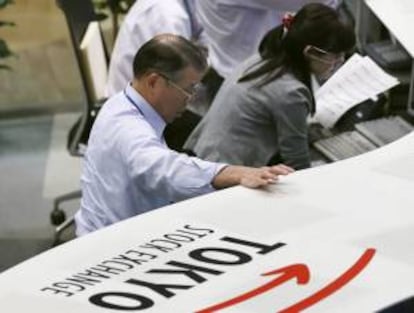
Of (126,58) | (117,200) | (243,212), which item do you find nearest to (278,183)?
(243,212)

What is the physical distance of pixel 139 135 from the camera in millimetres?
2363

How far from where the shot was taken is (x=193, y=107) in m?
3.48

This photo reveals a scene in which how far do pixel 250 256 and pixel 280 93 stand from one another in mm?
937

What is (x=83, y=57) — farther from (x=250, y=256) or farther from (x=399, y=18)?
(x=250, y=256)

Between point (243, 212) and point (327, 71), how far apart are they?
34.6 inches

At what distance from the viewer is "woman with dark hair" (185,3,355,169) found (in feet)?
8.87

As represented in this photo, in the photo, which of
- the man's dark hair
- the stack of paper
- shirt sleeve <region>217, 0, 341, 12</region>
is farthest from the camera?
shirt sleeve <region>217, 0, 341, 12</region>

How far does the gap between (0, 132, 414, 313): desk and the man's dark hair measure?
1.50ft

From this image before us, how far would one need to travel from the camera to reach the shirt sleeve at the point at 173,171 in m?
2.28

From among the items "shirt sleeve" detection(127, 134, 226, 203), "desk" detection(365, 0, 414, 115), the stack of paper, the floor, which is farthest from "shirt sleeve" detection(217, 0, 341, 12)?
the floor

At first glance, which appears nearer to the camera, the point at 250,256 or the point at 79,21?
the point at 250,256

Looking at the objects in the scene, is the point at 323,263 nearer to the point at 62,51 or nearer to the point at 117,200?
the point at 117,200

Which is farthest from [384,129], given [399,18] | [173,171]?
[173,171]

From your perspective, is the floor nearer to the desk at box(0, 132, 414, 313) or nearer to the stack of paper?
the stack of paper
